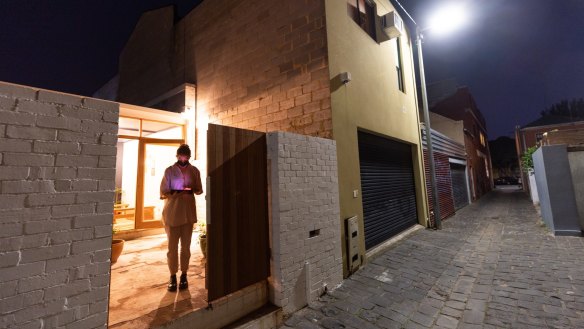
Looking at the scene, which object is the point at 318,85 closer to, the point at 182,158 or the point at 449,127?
the point at 182,158

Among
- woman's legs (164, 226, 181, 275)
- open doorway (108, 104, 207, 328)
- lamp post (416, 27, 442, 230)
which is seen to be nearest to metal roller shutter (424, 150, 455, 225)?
lamp post (416, 27, 442, 230)

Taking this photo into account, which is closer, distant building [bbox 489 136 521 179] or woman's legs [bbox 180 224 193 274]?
woman's legs [bbox 180 224 193 274]

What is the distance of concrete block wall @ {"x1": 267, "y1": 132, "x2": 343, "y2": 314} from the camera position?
12.6ft

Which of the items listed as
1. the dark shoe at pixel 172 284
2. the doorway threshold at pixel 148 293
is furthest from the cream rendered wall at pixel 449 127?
the dark shoe at pixel 172 284

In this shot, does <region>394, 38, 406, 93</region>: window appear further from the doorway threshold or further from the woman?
the doorway threshold

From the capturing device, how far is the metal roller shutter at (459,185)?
47.3ft

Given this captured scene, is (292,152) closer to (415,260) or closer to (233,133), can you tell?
(233,133)

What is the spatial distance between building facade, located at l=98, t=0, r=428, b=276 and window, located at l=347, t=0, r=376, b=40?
3cm

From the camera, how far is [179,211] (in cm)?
367

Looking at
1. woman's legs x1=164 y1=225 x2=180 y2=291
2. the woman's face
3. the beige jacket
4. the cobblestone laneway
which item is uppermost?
the woman's face

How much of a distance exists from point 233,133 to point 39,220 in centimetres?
217

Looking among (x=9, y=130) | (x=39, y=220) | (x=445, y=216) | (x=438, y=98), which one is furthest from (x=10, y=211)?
(x=438, y=98)

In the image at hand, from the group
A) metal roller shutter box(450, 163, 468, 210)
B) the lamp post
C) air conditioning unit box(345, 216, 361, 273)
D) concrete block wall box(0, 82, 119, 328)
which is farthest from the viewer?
metal roller shutter box(450, 163, 468, 210)

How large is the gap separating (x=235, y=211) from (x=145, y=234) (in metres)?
5.06
